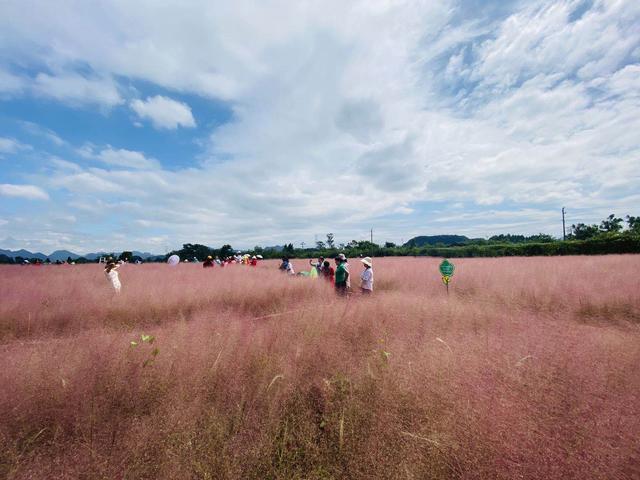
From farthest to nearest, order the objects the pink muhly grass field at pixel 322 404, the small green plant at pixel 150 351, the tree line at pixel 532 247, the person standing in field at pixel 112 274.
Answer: the tree line at pixel 532 247
the person standing in field at pixel 112 274
the small green plant at pixel 150 351
the pink muhly grass field at pixel 322 404

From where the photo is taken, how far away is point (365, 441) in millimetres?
2289

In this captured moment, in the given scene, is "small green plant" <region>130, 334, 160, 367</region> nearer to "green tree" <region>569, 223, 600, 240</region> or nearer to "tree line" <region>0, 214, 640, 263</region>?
"tree line" <region>0, 214, 640, 263</region>

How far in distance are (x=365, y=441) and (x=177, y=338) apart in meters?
2.54

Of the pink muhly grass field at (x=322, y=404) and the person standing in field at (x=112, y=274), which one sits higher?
the person standing in field at (x=112, y=274)

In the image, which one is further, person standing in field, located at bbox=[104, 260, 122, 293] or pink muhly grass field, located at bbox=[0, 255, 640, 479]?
person standing in field, located at bbox=[104, 260, 122, 293]

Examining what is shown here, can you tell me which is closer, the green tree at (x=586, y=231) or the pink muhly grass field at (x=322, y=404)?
the pink muhly grass field at (x=322, y=404)

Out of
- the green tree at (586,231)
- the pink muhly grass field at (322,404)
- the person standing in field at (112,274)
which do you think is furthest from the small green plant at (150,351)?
the green tree at (586,231)

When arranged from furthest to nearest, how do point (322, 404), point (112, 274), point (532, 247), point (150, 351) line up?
point (532, 247) → point (112, 274) → point (150, 351) → point (322, 404)

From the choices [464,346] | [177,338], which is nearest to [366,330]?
[464,346]

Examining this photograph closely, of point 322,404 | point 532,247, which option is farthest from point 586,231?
point 322,404

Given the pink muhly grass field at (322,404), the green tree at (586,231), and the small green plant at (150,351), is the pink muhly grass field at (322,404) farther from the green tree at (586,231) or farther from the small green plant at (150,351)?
the green tree at (586,231)

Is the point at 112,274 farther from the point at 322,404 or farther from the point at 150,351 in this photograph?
the point at 322,404

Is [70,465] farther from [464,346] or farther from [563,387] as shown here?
[563,387]

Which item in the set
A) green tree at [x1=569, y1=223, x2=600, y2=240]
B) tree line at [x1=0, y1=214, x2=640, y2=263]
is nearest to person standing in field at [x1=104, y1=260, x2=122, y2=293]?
tree line at [x1=0, y1=214, x2=640, y2=263]
